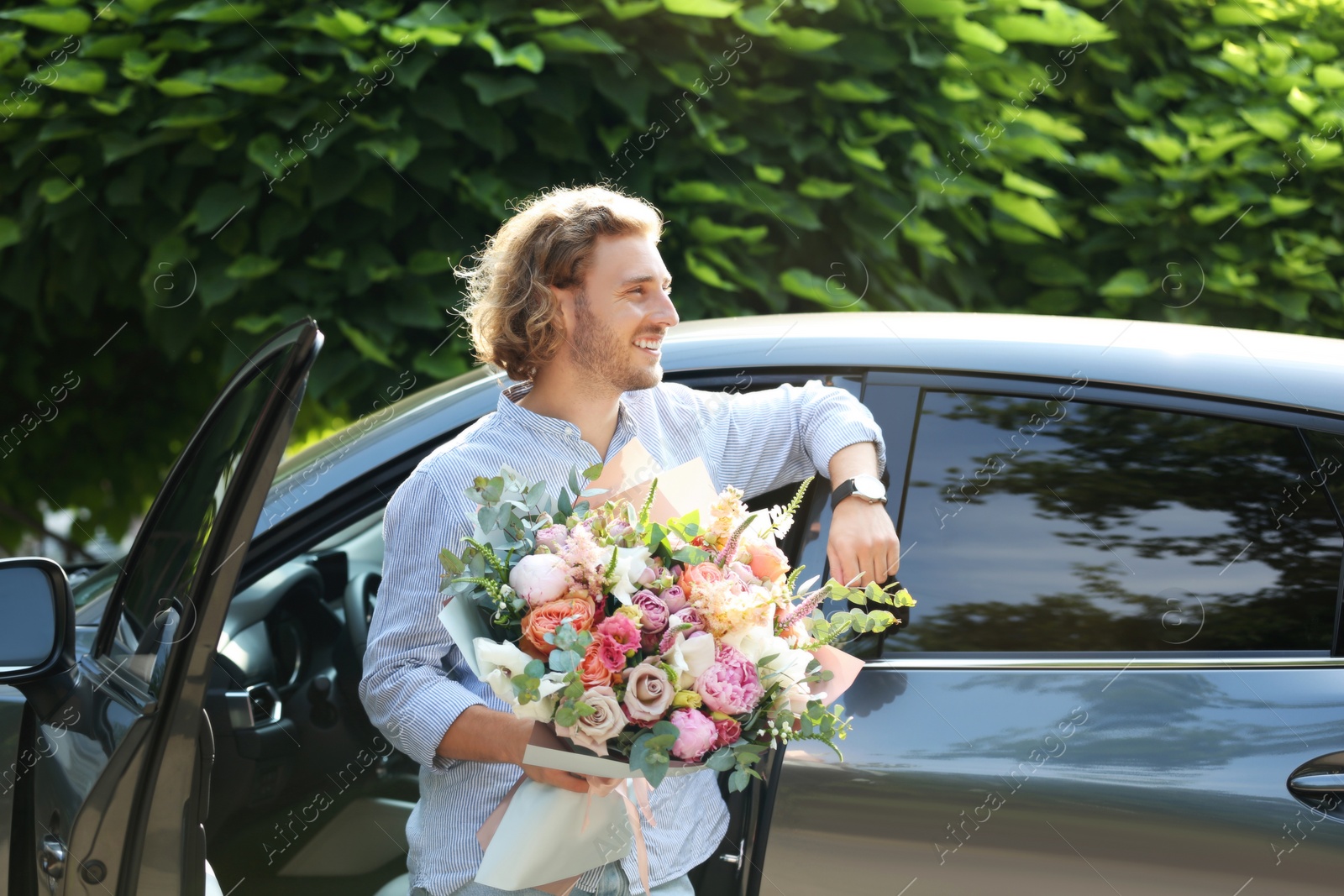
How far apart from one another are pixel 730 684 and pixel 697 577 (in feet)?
0.47

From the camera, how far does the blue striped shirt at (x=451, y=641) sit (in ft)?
5.76

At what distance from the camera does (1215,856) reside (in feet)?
5.62

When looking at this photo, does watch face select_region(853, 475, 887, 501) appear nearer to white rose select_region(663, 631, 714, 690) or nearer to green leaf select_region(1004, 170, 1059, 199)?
white rose select_region(663, 631, 714, 690)

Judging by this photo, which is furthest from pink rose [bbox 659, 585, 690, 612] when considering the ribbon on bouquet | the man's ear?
the man's ear

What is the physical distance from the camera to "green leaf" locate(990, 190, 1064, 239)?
13.6 feet

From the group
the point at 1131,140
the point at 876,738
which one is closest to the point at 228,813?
the point at 876,738

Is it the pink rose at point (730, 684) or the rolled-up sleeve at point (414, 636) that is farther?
the rolled-up sleeve at point (414, 636)

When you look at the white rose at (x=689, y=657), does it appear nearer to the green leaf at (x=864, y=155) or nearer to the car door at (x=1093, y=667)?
the car door at (x=1093, y=667)

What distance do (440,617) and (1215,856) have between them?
1135 mm

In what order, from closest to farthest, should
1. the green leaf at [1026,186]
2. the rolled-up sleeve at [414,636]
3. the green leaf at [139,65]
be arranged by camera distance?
1. the rolled-up sleeve at [414,636]
2. the green leaf at [139,65]
3. the green leaf at [1026,186]

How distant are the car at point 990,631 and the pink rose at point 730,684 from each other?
1.30 ft

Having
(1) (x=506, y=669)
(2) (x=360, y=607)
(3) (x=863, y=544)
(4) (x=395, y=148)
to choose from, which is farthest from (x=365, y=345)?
(1) (x=506, y=669)

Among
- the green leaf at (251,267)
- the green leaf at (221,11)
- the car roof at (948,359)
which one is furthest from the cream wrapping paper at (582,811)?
the green leaf at (221,11)

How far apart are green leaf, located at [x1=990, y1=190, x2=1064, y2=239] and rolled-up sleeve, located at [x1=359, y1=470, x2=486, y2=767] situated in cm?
292
